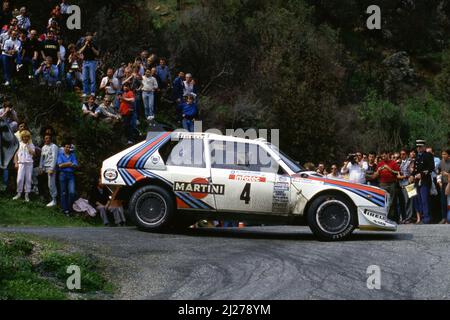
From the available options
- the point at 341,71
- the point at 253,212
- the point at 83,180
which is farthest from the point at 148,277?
the point at 341,71

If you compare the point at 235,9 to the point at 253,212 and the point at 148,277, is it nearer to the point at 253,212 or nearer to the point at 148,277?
the point at 253,212

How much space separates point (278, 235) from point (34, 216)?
6.02 m

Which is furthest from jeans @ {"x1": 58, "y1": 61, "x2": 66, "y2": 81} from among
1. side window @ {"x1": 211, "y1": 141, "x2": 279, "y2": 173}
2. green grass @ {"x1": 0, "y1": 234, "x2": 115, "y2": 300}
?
green grass @ {"x1": 0, "y1": 234, "x2": 115, "y2": 300}

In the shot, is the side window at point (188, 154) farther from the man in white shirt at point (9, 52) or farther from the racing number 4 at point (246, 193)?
the man in white shirt at point (9, 52)

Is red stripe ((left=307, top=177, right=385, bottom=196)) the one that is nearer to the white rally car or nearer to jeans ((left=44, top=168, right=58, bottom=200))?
the white rally car

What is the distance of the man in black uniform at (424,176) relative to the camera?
67.3 ft

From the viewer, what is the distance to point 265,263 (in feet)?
39.7

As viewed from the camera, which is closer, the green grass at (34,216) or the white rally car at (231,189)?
the white rally car at (231,189)

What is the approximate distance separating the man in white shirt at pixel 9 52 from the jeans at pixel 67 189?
15.6 feet

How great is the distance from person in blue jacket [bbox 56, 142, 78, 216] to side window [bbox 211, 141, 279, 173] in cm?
553

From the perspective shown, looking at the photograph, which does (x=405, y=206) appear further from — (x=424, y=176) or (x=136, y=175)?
(x=136, y=175)

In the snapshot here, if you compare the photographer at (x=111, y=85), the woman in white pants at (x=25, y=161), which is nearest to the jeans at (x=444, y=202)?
the photographer at (x=111, y=85)

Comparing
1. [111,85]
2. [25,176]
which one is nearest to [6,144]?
[25,176]
